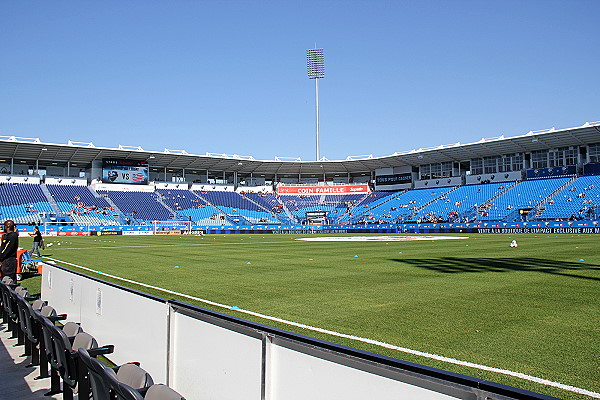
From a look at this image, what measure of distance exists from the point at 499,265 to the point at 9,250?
1355 cm

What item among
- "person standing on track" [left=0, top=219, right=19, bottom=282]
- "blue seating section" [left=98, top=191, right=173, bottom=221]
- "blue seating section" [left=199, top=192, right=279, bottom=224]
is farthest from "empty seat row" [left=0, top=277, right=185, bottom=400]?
"blue seating section" [left=199, top=192, right=279, bottom=224]

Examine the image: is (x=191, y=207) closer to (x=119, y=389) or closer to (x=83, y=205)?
(x=83, y=205)

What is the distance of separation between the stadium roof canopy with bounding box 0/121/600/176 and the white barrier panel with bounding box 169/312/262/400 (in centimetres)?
5689

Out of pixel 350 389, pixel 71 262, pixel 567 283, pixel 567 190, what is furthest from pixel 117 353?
pixel 567 190

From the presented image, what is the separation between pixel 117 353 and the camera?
539cm

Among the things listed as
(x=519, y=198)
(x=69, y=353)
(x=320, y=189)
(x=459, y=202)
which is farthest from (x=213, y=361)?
(x=320, y=189)

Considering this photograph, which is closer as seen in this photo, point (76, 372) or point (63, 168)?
point (76, 372)

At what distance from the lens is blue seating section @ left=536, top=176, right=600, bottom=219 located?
45.8 m

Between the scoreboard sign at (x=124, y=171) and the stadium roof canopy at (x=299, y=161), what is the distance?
37.9 inches

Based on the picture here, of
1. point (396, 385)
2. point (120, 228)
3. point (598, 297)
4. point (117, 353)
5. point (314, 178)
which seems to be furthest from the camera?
point (314, 178)

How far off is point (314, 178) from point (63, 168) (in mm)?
40803

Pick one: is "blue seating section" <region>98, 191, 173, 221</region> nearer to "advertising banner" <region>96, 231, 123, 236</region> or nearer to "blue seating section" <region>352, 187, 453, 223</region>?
"advertising banner" <region>96, 231, 123, 236</region>

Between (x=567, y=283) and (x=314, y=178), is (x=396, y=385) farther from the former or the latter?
(x=314, y=178)

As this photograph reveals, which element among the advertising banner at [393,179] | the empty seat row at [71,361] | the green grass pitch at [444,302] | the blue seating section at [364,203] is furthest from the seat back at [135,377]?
the advertising banner at [393,179]
